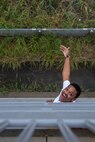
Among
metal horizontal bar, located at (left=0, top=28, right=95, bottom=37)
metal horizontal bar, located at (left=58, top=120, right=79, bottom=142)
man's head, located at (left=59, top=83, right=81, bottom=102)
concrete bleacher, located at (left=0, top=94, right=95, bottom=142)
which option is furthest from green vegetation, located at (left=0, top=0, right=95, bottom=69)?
metal horizontal bar, located at (left=58, top=120, right=79, bottom=142)

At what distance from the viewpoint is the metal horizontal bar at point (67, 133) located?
4.47ft

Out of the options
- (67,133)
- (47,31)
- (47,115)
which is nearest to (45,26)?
(47,31)

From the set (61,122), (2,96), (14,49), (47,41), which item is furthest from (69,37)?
(61,122)

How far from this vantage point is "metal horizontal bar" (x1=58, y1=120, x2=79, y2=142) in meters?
1.36

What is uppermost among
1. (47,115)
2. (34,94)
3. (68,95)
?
(47,115)

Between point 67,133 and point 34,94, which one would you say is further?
point 34,94

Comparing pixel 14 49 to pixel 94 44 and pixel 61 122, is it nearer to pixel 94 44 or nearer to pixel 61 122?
pixel 94 44

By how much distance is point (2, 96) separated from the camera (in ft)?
12.5

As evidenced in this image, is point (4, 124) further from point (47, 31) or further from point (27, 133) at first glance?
point (47, 31)

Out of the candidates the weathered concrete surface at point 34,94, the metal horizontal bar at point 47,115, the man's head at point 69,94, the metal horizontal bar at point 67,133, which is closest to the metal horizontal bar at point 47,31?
the weathered concrete surface at point 34,94

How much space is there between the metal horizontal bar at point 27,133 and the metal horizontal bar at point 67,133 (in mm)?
101

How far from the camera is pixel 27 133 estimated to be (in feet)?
4.63

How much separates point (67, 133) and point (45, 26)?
2.59m

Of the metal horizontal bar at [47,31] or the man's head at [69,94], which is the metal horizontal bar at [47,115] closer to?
the man's head at [69,94]
